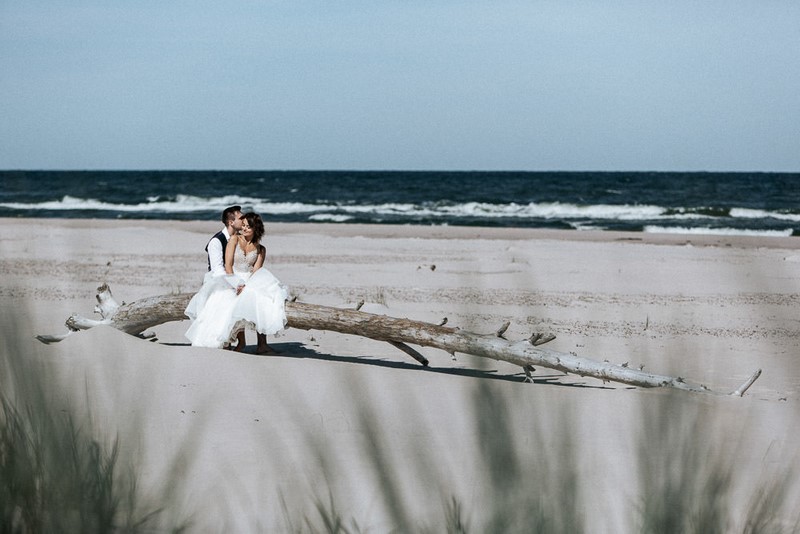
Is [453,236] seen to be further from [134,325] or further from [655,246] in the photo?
[134,325]

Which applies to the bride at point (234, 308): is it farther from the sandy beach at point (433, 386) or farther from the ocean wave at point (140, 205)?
the ocean wave at point (140, 205)

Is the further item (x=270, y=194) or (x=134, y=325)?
(x=270, y=194)

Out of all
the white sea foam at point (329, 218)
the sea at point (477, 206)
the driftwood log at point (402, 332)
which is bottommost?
the white sea foam at point (329, 218)

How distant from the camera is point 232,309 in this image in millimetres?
8414

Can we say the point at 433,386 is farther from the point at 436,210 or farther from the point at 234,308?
the point at 436,210

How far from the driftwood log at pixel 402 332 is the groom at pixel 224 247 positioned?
504mm

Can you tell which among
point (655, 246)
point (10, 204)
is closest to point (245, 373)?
point (655, 246)

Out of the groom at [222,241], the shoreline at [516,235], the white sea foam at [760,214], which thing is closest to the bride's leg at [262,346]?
the groom at [222,241]

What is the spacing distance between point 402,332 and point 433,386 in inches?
59.3

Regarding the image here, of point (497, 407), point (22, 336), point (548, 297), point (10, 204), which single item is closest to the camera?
point (497, 407)

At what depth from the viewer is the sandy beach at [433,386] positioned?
152cm

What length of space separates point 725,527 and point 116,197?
57239 mm

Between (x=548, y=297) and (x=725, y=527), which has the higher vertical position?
(x=725, y=527)

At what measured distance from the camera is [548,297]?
43.5 ft
